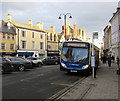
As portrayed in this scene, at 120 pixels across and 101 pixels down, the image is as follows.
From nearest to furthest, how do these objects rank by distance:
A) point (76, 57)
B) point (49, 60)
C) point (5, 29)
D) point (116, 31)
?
point (76, 57) → point (49, 60) → point (116, 31) → point (5, 29)

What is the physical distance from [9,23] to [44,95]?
127ft

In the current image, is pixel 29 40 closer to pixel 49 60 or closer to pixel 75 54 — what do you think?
pixel 49 60

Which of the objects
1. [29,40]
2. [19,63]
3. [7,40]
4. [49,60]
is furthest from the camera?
[29,40]

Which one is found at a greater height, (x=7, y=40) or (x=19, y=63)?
(x=7, y=40)

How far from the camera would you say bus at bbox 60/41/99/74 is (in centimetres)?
1491

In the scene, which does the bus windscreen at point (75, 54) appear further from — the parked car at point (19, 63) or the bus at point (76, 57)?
the parked car at point (19, 63)

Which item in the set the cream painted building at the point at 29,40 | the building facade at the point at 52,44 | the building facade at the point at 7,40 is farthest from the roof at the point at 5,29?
the building facade at the point at 52,44

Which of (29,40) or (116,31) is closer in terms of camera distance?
(116,31)

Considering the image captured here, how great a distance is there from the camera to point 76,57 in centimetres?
1515

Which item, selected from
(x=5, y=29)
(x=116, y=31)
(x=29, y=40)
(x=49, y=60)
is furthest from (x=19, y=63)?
(x=29, y=40)

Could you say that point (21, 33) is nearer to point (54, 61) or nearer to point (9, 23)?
point (9, 23)

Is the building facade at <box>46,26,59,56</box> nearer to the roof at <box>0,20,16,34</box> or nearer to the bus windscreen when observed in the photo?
the roof at <box>0,20,16,34</box>

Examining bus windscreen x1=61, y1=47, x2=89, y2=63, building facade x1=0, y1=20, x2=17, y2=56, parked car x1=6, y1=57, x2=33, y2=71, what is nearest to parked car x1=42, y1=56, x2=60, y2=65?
parked car x1=6, y1=57, x2=33, y2=71

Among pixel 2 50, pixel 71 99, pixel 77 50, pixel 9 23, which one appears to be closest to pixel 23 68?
pixel 77 50
